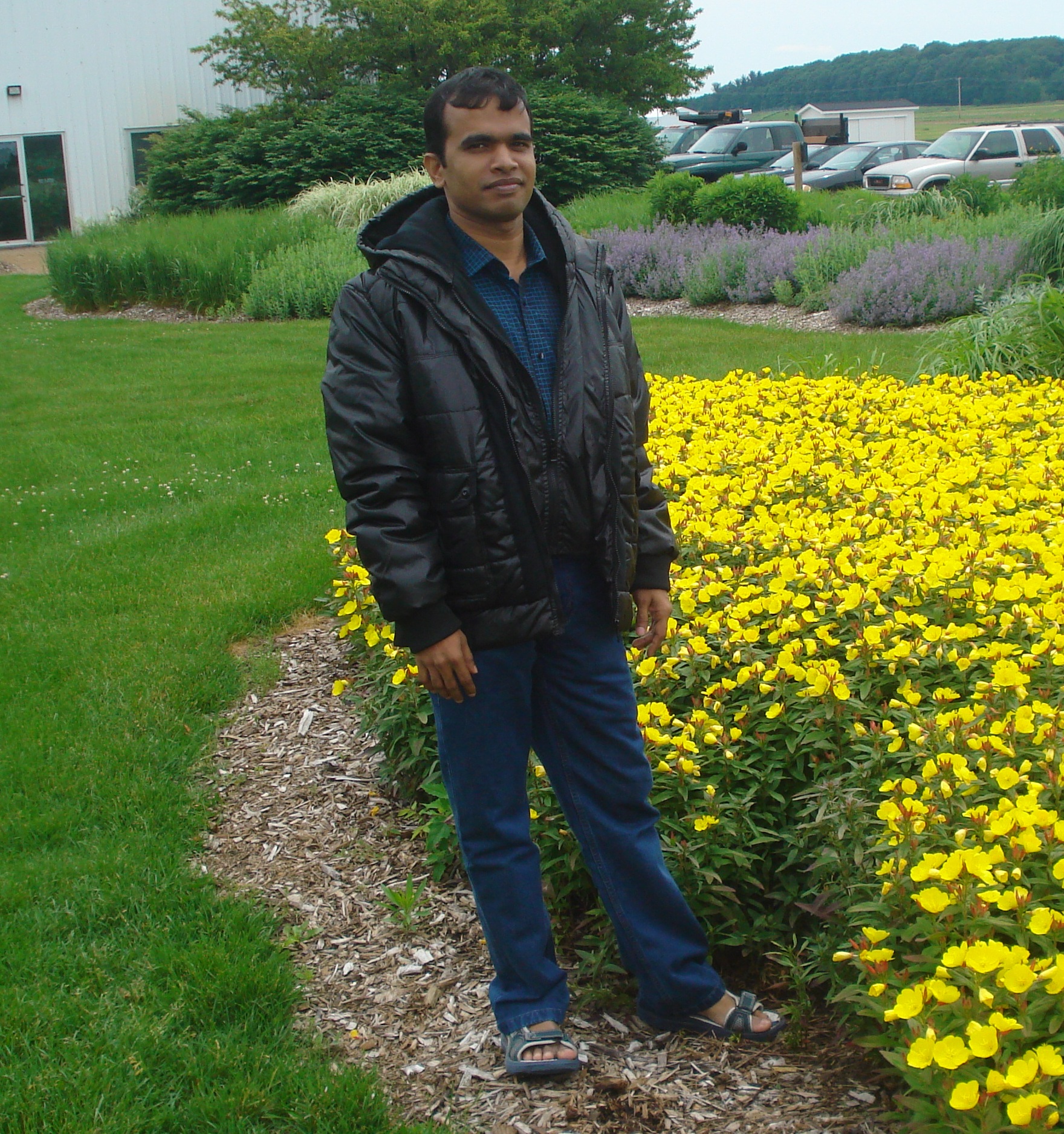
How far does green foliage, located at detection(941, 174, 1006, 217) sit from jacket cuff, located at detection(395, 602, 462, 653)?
13.3m

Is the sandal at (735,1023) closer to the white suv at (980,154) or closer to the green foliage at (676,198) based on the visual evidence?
the green foliage at (676,198)

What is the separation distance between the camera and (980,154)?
23703 millimetres

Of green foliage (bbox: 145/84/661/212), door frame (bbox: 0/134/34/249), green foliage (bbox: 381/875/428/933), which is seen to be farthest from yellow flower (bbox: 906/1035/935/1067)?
door frame (bbox: 0/134/34/249)

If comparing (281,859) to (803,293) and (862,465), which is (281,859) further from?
(803,293)

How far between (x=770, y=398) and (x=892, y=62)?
112 metres

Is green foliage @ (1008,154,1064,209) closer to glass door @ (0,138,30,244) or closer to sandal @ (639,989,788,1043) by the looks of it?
sandal @ (639,989,788,1043)

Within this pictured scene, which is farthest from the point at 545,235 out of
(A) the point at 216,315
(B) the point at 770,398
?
(A) the point at 216,315

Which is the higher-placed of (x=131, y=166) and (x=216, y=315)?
(x=131, y=166)

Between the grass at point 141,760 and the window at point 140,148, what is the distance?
1717 centimetres

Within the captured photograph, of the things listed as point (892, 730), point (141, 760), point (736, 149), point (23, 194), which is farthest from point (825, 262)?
point (23, 194)

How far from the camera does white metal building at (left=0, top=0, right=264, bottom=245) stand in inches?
907

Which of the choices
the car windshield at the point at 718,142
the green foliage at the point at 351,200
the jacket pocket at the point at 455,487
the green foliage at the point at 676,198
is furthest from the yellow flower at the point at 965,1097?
the car windshield at the point at 718,142

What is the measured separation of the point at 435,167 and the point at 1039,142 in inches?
987

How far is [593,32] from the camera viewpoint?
26.2 metres
